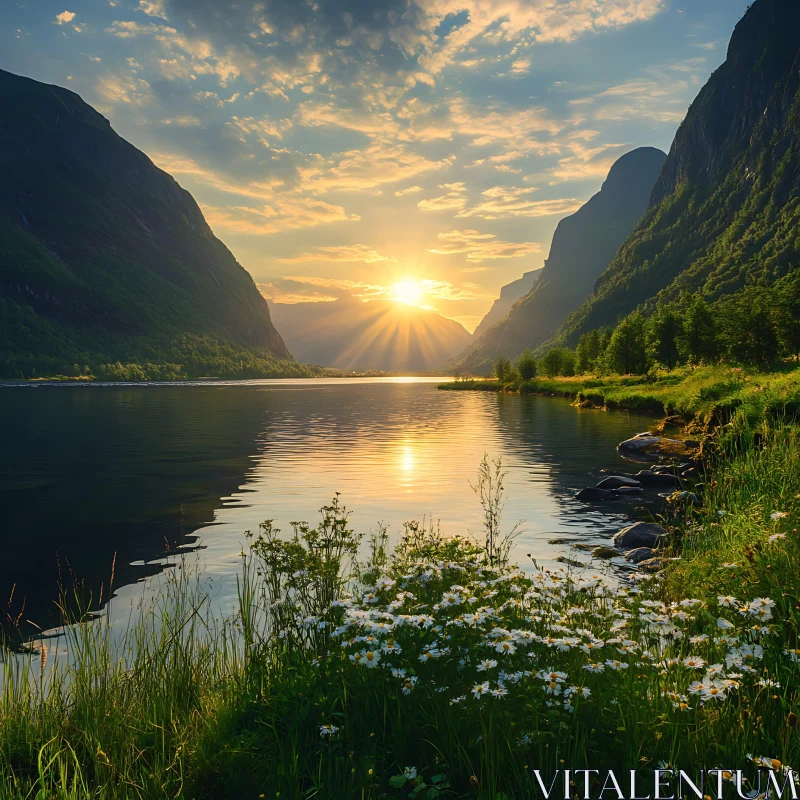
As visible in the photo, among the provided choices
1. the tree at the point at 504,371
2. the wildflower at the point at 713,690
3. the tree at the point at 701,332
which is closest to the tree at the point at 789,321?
the tree at the point at 701,332

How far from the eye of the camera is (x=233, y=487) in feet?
89.6

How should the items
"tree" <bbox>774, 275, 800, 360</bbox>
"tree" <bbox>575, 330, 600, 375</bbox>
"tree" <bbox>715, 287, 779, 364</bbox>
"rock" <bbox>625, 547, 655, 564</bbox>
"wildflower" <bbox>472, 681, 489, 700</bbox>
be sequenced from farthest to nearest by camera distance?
"tree" <bbox>575, 330, 600, 375</bbox> < "tree" <bbox>715, 287, 779, 364</bbox> < "tree" <bbox>774, 275, 800, 360</bbox> < "rock" <bbox>625, 547, 655, 564</bbox> < "wildflower" <bbox>472, 681, 489, 700</bbox>

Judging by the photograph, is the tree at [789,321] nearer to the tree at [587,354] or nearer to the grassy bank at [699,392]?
the grassy bank at [699,392]

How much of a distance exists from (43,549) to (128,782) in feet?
47.8

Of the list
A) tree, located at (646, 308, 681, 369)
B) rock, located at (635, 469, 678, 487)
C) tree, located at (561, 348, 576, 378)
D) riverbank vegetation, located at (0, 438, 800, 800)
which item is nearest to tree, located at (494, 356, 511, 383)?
tree, located at (561, 348, 576, 378)

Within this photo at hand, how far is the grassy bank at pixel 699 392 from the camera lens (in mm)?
32719

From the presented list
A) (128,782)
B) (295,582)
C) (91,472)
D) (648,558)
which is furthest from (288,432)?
(128,782)

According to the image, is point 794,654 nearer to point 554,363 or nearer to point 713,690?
point 713,690

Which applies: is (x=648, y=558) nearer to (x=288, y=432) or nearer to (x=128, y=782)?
(x=128, y=782)

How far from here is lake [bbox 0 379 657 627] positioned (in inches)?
669

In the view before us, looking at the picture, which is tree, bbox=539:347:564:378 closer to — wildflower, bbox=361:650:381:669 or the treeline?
the treeline

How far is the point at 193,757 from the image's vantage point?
6289 mm

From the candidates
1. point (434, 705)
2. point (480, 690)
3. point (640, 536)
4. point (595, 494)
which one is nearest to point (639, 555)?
point (640, 536)

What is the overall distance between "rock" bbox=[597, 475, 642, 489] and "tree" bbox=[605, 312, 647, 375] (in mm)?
81163
